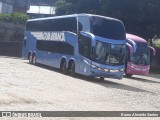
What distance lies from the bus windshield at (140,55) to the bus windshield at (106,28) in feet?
28.1

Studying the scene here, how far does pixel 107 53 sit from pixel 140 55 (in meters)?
A: 9.81

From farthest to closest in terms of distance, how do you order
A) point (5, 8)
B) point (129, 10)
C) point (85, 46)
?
point (5, 8) → point (129, 10) → point (85, 46)

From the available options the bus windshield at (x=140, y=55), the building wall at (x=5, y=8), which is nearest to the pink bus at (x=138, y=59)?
the bus windshield at (x=140, y=55)

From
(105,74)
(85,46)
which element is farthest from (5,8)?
(105,74)

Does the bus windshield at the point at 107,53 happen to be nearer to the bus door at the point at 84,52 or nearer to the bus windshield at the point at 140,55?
the bus door at the point at 84,52

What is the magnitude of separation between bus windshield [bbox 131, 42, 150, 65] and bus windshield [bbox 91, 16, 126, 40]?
8565mm

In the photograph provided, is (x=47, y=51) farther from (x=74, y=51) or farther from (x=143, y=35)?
(x=143, y=35)

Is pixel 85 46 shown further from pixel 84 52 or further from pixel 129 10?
pixel 129 10

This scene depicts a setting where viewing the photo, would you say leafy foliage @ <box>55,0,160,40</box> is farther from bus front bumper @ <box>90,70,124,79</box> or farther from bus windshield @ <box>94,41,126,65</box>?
bus front bumper @ <box>90,70,124,79</box>

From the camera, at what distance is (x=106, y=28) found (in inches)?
848

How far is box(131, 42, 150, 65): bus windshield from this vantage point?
30.2 metres

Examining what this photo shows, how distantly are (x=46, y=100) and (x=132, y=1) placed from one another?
2874 cm

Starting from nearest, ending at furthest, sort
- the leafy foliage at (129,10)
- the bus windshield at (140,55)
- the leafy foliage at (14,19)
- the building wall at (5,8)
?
the bus windshield at (140,55) → the leafy foliage at (129,10) → the leafy foliage at (14,19) → the building wall at (5,8)

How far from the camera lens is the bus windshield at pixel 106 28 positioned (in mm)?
21359
